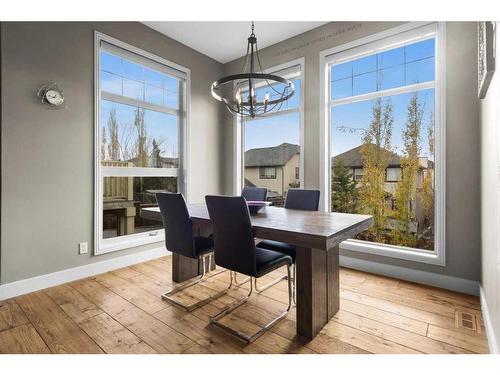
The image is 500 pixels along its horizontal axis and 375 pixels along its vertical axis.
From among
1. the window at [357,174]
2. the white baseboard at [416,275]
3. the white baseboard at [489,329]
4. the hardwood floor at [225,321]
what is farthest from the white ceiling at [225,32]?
the white baseboard at [489,329]

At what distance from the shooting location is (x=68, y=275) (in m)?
2.79

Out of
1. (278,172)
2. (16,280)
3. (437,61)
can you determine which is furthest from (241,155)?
(16,280)

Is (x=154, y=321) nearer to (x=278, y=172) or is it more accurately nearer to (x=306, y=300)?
(x=306, y=300)

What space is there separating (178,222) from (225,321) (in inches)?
33.8

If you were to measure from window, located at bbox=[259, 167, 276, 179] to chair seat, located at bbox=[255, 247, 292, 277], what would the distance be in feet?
6.98

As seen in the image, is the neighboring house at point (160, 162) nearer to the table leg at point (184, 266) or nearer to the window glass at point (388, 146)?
the table leg at point (184, 266)

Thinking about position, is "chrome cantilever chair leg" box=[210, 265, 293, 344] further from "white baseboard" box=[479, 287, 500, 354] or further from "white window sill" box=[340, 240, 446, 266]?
"white window sill" box=[340, 240, 446, 266]

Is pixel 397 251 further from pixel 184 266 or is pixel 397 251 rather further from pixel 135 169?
pixel 135 169

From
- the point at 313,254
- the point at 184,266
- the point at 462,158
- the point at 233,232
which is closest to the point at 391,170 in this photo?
the point at 462,158

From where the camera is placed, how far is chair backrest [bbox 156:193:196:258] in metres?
2.21

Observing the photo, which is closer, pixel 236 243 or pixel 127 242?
pixel 236 243

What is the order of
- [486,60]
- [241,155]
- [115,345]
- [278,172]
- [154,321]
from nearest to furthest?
1. [486,60]
2. [115,345]
3. [154,321]
4. [278,172]
5. [241,155]
